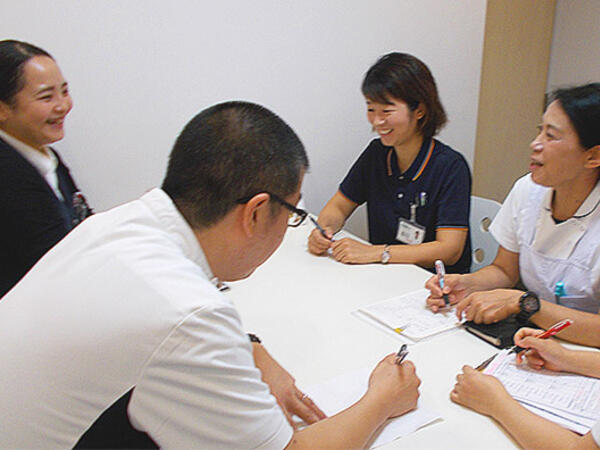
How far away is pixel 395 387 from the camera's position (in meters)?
→ 0.94

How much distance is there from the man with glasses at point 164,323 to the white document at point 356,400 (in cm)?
7

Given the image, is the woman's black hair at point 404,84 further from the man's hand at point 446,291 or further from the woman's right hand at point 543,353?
the woman's right hand at point 543,353

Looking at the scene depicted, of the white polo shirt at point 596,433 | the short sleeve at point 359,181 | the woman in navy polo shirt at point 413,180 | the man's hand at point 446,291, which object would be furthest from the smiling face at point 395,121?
the white polo shirt at point 596,433

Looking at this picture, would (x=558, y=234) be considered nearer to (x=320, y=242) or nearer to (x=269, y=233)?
(x=320, y=242)

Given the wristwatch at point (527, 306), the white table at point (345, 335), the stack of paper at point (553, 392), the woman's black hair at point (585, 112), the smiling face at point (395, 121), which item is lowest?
the white table at point (345, 335)

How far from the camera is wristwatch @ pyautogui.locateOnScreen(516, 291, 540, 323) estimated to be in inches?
48.8

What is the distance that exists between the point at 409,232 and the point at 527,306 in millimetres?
785

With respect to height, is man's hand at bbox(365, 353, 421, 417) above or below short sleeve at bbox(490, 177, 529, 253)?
below

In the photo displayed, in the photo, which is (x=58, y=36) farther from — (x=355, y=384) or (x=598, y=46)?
(x=598, y=46)

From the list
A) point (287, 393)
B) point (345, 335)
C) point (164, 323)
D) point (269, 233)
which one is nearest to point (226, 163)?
point (269, 233)

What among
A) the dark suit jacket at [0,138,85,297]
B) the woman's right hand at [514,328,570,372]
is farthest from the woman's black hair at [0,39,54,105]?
the woman's right hand at [514,328,570,372]

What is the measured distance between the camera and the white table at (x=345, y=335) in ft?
3.02

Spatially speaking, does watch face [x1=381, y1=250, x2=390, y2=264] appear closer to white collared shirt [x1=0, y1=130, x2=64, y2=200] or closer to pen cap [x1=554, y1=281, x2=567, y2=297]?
pen cap [x1=554, y1=281, x2=567, y2=297]

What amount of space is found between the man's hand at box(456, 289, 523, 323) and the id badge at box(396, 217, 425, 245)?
2.13 feet
